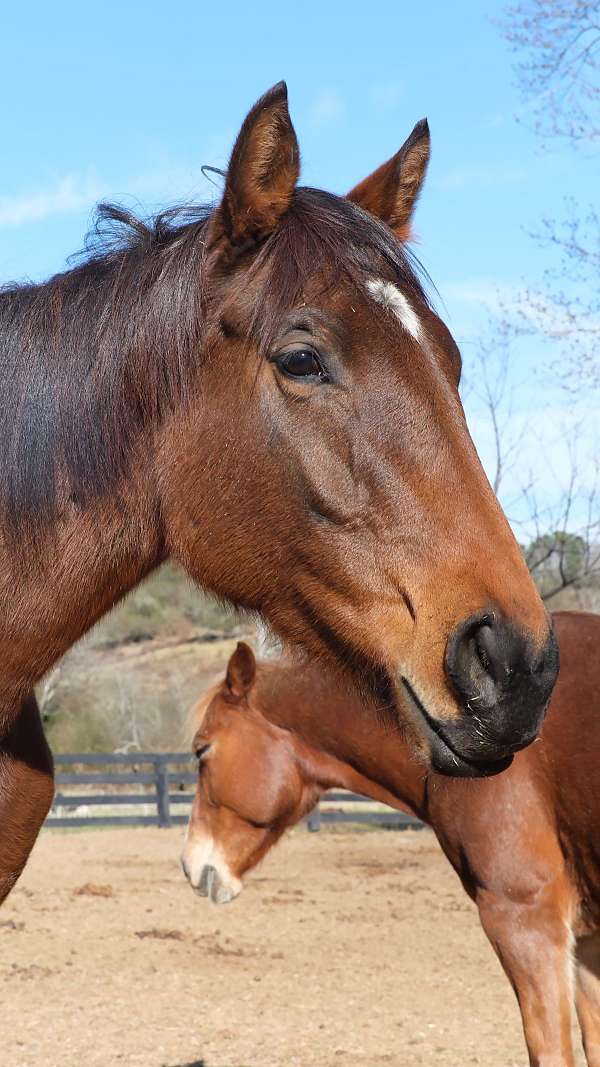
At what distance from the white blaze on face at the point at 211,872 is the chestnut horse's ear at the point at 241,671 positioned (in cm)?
98

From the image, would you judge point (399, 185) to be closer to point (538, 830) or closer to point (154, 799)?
point (538, 830)

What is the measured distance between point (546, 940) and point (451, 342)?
315 cm

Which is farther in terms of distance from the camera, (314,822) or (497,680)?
(314,822)

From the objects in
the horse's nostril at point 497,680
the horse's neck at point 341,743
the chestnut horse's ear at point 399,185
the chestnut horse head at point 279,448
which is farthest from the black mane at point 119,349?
the horse's neck at point 341,743

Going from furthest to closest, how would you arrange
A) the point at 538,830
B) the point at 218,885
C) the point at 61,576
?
the point at 218,885 → the point at 538,830 → the point at 61,576

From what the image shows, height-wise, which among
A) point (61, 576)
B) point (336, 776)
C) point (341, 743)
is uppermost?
point (61, 576)

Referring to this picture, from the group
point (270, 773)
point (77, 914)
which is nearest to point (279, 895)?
point (77, 914)

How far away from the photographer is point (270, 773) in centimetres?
633

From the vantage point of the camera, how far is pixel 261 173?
2.28m

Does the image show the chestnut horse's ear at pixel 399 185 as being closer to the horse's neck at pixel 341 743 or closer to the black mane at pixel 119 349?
the black mane at pixel 119 349

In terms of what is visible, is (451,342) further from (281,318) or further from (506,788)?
(506,788)

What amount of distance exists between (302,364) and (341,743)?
13.4ft

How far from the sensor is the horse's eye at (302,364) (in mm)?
2225

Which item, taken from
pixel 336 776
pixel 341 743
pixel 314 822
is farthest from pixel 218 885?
pixel 314 822
